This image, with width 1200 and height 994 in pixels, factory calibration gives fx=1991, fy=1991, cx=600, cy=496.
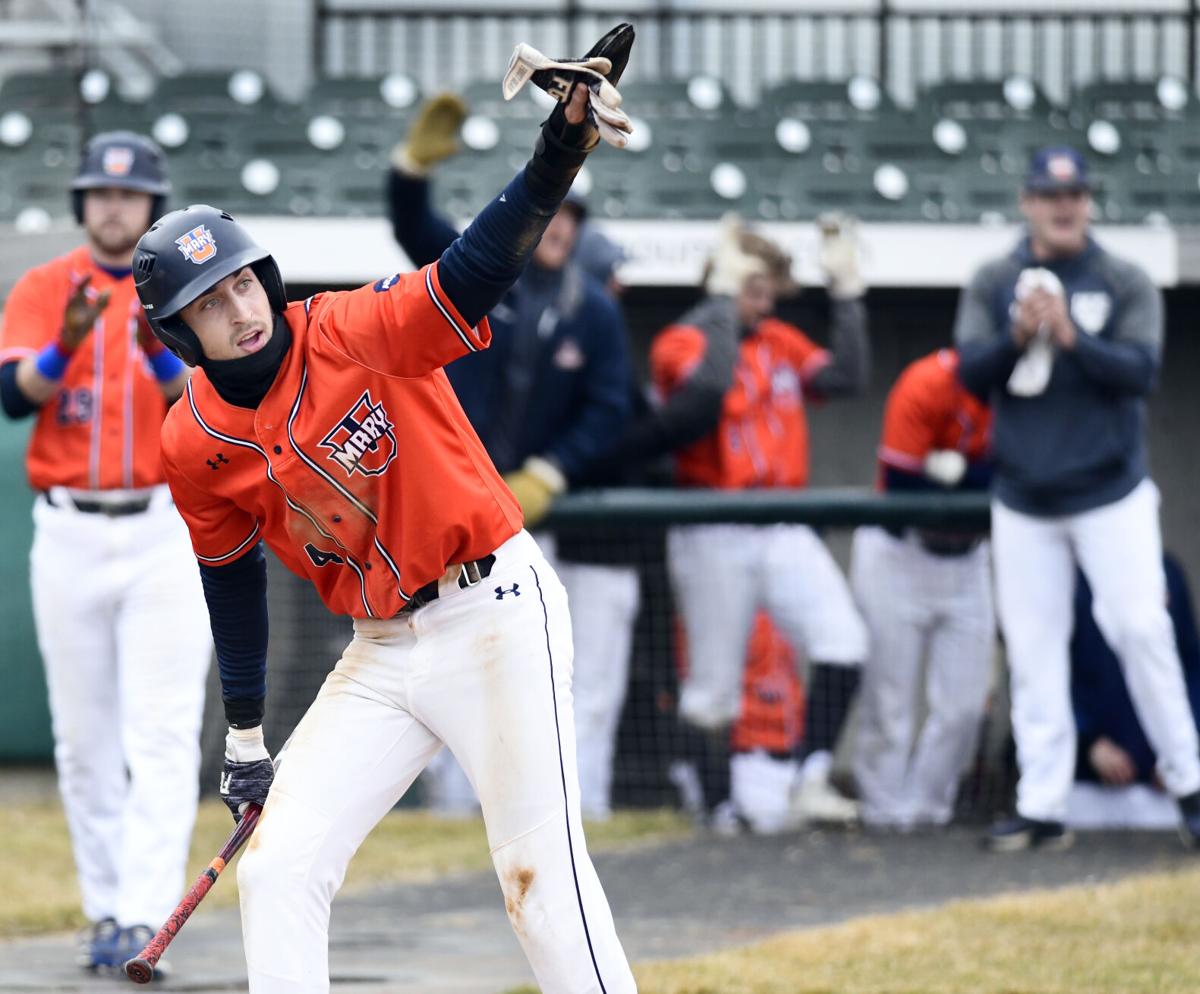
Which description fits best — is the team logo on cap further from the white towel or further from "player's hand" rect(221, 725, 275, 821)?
the white towel

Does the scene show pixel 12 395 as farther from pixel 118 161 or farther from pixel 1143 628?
pixel 1143 628

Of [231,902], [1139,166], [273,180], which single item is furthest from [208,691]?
[1139,166]

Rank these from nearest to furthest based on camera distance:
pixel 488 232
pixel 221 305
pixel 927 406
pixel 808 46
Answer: pixel 488 232, pixel 221 305, pixel 927 406, pixel 808 46

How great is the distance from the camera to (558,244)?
7473mm

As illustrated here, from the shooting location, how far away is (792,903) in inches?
242

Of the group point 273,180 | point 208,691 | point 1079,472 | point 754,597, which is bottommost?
point 208,691

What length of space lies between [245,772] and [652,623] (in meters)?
4.21

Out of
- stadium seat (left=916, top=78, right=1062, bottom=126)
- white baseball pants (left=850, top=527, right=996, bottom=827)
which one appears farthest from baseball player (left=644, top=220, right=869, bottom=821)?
stadium seat (left=916, top=78, right=1062, bottom=126)

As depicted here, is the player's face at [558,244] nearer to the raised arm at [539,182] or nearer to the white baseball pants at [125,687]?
the white baseball pants at [125,687]

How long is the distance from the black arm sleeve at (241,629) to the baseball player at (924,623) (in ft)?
13.2

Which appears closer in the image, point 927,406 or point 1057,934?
point 1057,934

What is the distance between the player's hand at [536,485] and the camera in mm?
7395

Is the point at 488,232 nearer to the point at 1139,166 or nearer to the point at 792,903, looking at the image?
the point at 792,903

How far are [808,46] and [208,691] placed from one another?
20.9ft
